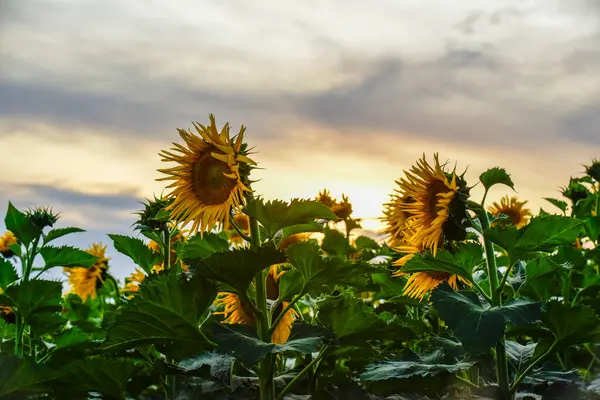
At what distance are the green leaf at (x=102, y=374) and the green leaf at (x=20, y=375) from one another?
5 centimetres

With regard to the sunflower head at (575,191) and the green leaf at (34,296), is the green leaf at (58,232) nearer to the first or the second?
the green leaf at (34,296)

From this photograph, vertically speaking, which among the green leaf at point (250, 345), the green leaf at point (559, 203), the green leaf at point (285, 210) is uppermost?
the green leaf at point (559, 203)

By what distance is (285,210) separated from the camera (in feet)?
5.03

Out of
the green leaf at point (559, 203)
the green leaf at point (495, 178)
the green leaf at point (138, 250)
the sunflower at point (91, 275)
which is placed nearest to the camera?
the green leaf at point (495, 178)

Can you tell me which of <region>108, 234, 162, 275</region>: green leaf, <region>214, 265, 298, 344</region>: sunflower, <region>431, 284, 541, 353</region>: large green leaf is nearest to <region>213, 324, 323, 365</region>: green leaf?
<region>431, 284, 541, 353</region>: large green leaf

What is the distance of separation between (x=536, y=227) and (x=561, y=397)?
15.2 inches

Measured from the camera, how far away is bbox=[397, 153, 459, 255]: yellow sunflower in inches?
68.3

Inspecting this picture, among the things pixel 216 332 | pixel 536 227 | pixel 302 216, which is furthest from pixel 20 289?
pixel 536 227

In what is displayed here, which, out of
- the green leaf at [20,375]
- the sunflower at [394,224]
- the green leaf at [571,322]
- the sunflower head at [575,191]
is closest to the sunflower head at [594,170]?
the sunflower head at [575,191]

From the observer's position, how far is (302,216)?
A: 5.08 ft

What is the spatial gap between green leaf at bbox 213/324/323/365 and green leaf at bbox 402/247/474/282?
0.30 metres

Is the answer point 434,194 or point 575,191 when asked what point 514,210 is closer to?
point 575,191

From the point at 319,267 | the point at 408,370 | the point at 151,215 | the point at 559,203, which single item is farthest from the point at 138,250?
the point at 559,203

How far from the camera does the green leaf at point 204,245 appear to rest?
1.71m
